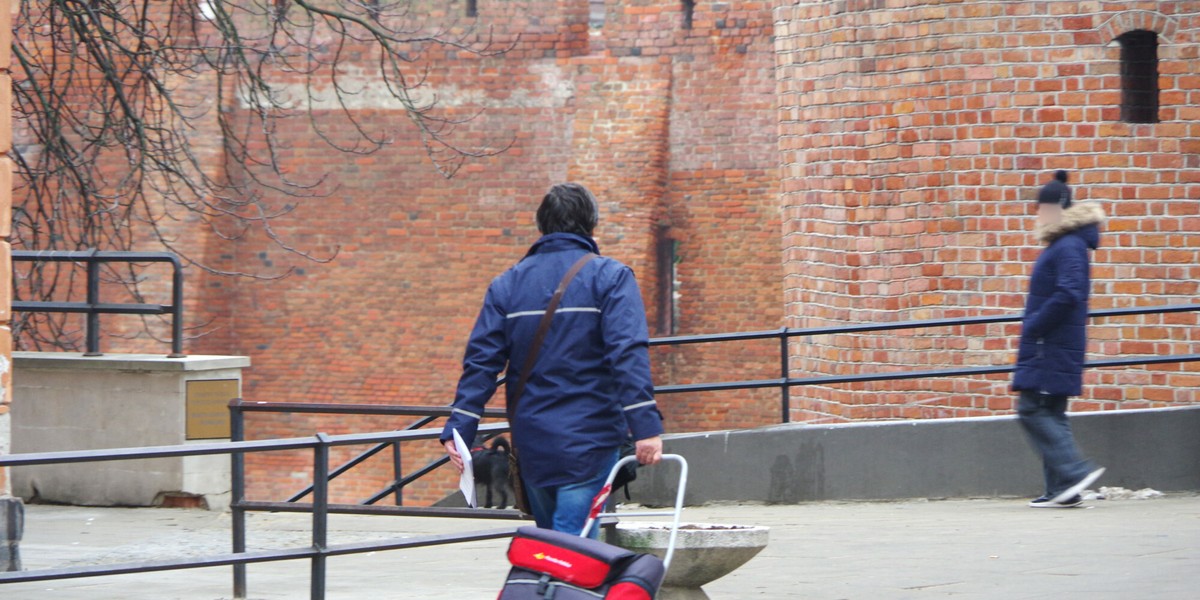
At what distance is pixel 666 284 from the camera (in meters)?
18.4

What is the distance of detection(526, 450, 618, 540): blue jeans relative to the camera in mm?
5070

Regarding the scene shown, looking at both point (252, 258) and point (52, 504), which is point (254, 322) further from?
point (52, 504)

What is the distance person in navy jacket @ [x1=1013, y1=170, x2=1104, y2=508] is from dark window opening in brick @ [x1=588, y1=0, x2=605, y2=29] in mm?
10076

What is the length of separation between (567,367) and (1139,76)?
6.78 m

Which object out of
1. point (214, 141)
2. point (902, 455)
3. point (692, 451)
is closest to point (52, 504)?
point (692, 451)

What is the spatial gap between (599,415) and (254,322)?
14.8 metres

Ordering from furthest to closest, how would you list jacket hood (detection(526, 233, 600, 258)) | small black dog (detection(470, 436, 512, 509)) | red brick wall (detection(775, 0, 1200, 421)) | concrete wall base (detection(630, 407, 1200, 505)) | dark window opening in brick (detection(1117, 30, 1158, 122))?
dark window opening in brick (detection(1117, 30, 1158, 122))
red brick wall (detection(775, 0, 1200, 421))
small black dog (detection(470, 436, 512, 509))
concrete wall base (detection(630, 407, 1200, 505))
jacket hood (detection(526, 233, 600, 258))

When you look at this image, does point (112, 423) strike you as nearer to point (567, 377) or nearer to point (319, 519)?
point (319, 519)

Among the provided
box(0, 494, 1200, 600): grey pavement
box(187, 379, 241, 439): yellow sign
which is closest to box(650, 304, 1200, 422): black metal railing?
box(0, 494, 1200, 600): grey pavement

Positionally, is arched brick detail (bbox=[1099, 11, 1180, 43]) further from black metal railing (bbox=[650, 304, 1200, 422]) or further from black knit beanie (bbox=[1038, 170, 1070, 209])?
black knit beanie (bbox=[1038, 170, 1070, 209])

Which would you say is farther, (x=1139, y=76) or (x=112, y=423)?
(x=1139, y=76)

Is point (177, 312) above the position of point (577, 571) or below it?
above

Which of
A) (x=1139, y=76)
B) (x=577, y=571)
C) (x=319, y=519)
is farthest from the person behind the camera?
(x=1139, y=76)

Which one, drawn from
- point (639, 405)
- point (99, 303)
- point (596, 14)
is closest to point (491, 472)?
point (99, 303)
